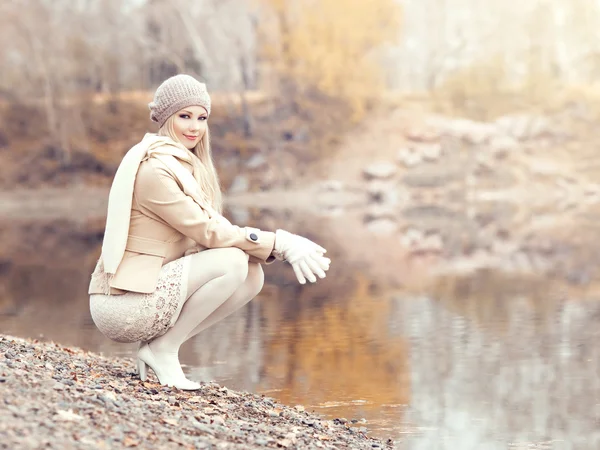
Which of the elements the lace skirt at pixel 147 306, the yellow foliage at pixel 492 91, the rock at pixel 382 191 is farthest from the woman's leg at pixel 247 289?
the yellow foliage at pixel 492 91

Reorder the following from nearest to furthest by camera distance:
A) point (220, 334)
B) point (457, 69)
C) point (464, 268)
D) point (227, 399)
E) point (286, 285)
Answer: point (227, 399)
point (220, 334)
point (286, 285)
point (464, 268)
point (457, 69)

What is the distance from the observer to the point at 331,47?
34.6 m

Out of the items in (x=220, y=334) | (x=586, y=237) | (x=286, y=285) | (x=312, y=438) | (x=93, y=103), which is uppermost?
(x=93, y=103)

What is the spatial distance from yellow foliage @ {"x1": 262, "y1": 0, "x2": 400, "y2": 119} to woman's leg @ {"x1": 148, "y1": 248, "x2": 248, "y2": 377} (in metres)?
30.6

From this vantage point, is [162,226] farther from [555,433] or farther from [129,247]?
A: [555,433]

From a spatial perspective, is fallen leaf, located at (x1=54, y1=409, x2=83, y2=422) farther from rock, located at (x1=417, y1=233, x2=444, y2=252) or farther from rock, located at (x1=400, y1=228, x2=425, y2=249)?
rock, located at (x1=400, y1=228, x2=425, y2=249)

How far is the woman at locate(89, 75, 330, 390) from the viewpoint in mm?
3945

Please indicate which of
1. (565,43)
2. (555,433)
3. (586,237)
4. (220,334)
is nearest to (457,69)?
(565,43)

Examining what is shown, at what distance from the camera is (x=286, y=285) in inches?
418

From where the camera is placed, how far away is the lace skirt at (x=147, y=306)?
3982 mm

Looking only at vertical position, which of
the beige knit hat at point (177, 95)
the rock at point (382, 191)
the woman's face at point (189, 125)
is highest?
the rock at point (382, 191)

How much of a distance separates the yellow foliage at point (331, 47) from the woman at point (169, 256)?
30605 millimetres

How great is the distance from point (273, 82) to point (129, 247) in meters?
31.5

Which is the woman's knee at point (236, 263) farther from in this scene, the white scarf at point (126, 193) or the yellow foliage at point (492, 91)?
the yellow foliage at point (492, 91)
